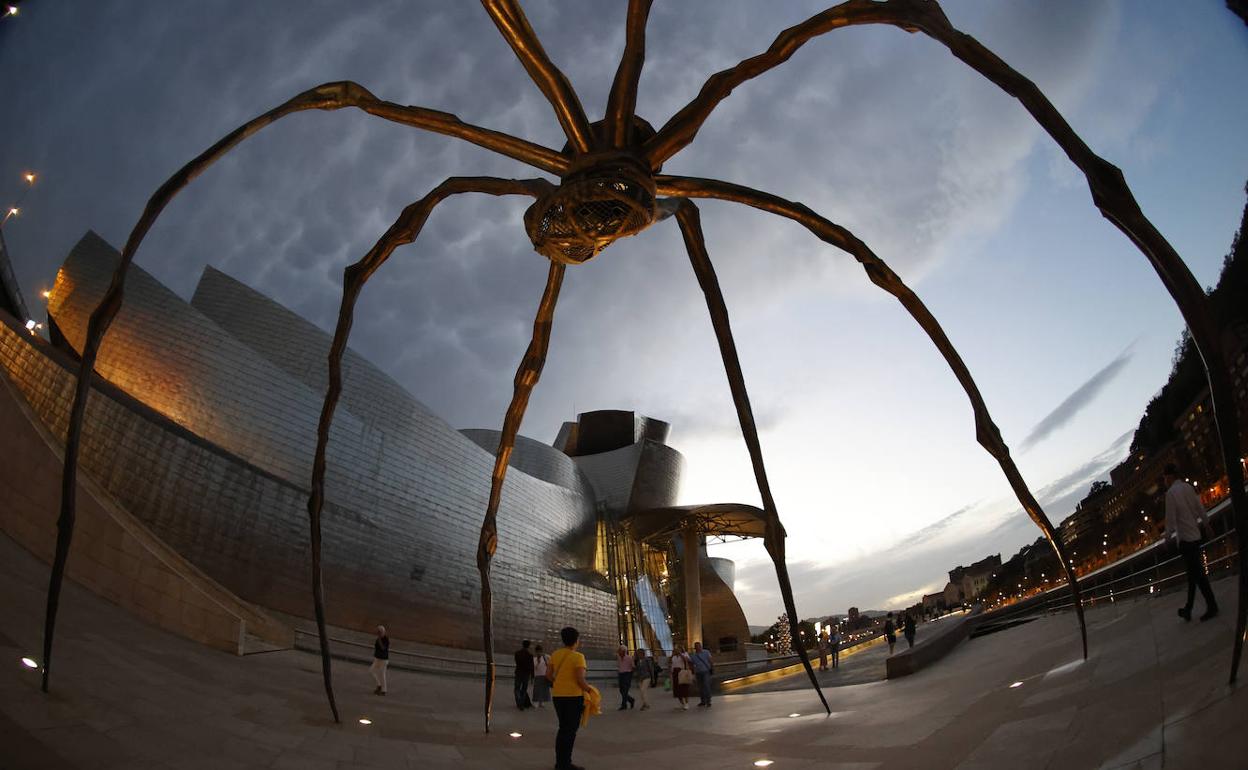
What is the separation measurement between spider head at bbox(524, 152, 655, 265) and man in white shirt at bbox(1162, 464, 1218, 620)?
4.34 metres

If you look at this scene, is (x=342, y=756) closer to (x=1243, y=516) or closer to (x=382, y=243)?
(x=382, y=243)

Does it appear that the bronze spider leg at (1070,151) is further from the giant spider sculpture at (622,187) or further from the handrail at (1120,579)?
the handrail at (1120,579)

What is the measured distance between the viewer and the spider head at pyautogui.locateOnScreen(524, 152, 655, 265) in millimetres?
3596

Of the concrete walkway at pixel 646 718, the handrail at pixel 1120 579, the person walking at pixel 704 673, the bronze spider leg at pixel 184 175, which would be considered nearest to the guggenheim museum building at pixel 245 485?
the concrete walkway at pixel 646 718

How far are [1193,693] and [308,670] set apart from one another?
10.7 metres

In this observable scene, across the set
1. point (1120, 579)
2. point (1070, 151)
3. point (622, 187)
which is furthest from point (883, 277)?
point (1120, 579)

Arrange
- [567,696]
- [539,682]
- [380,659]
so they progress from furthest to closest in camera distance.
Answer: [539,682], [380,659], [567,696]

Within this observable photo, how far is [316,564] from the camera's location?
4129mm

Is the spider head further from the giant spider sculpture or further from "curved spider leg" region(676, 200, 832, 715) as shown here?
"curved spider leg" region(676, 200, 832, 715)

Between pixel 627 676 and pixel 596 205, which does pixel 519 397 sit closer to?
pixel 596 205

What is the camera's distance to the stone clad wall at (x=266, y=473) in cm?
1508

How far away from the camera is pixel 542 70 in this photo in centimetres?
368

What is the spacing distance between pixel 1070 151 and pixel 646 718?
869 centimetres

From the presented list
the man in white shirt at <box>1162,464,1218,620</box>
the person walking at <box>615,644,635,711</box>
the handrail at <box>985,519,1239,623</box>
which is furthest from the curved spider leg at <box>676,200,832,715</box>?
the person walking at <box>615,644,635,711</box>
